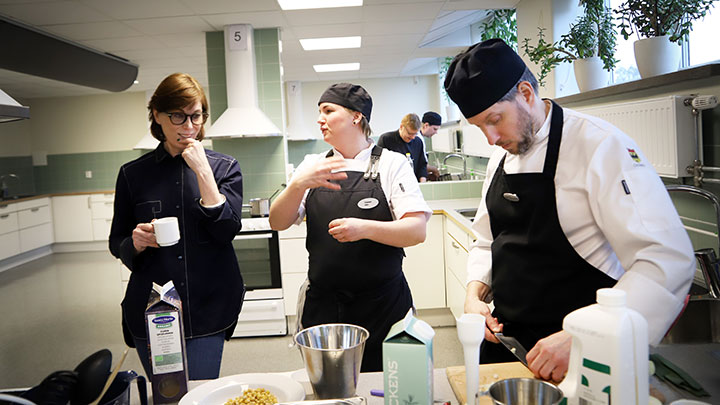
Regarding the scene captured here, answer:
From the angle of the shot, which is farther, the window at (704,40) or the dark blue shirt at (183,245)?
the window at (704,40)

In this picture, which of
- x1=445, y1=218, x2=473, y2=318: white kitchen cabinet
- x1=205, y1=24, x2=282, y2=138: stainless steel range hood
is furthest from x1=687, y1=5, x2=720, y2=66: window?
x1=205, y1=24, x2=282, y2=138: stainless steel range hood

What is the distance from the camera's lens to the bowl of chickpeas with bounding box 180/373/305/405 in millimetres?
1104

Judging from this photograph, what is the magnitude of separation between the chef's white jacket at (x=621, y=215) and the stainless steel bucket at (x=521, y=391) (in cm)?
30

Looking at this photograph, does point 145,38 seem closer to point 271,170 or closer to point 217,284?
point 271,170

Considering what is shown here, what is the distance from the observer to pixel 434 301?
4078 millimetres

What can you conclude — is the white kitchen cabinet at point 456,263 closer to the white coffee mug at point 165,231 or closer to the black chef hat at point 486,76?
the black chef hat at point 486,76

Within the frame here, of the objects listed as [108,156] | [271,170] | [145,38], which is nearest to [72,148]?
[108,156]

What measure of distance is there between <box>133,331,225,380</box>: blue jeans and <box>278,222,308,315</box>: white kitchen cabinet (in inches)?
90.9

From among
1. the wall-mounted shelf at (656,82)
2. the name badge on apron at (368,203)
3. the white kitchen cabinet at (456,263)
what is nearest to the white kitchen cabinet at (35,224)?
the white kitchen cabinet at (456,263)

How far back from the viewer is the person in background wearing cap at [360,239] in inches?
70.6

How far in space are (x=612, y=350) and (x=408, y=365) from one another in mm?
337

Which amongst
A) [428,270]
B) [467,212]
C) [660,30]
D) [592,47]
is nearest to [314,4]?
[467,212]

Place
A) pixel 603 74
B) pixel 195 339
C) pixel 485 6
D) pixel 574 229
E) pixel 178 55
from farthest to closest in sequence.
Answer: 1. pixel 178 55
2. pixel 485 6
3. pixel 603 74
4. pixel 195 339
5. pixel 574 229

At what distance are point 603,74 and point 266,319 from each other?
2.88 m
